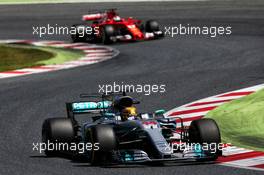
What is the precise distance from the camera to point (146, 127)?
49.3 ft

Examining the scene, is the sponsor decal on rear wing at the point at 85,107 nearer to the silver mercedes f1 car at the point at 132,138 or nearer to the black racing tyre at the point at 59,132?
the silver mercedes f1 car at the point at 132,138

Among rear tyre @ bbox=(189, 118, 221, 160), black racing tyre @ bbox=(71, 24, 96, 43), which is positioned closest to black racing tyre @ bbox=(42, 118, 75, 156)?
rear tyre @ bbox=(189, 118, 221, 160)

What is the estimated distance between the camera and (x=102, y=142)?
1456cm

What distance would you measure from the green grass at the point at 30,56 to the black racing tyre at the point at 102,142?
13910mm

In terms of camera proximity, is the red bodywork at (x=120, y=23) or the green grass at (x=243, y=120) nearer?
the green grass at (x=243, y=120)

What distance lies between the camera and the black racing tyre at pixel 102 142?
14.6m

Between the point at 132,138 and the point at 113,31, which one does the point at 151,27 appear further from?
the point at 132,138

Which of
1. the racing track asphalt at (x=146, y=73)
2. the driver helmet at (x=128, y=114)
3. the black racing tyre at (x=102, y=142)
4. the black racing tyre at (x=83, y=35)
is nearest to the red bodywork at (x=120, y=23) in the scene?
the black racing tyre at (x=83, y=35)

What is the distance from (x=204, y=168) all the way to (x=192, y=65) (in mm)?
14324

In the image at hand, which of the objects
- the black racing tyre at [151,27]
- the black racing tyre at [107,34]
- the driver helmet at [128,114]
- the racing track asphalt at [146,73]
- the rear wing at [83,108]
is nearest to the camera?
the racing track asphalt at [146,73]

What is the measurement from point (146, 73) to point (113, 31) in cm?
827

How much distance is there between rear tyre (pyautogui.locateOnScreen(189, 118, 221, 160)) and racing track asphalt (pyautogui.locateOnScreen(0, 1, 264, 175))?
53 centimetres

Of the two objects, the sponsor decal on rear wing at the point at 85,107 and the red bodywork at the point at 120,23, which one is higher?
the sponsor decal on rear wing at the point at 85,107

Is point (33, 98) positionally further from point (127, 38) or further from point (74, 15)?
point (74, 15)
